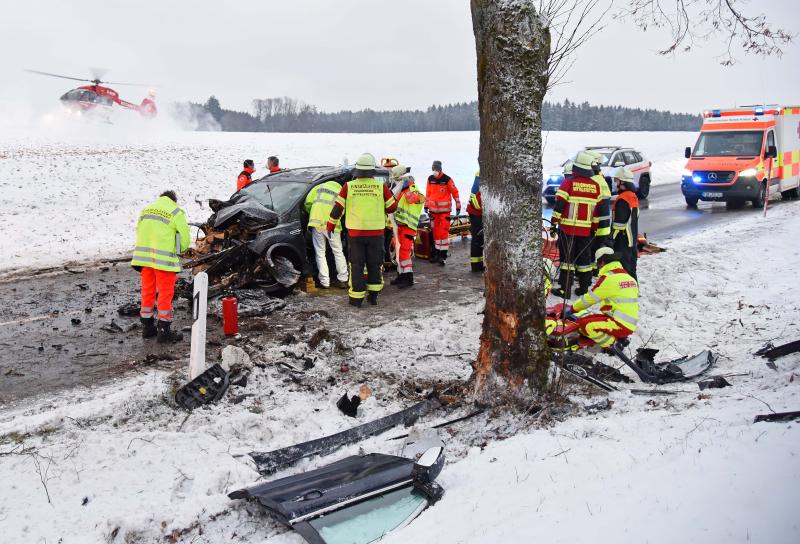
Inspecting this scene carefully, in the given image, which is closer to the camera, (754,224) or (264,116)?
(754,224)

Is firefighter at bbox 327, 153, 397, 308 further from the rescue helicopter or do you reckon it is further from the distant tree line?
the distant tree line

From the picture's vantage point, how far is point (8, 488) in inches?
153

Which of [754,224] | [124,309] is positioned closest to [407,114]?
[754,224]

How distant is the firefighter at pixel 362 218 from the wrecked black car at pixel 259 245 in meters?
0.82

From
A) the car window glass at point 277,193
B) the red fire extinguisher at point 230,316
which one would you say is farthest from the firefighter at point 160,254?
the car window glass at point 277,193

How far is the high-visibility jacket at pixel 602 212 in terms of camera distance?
8.45 meters

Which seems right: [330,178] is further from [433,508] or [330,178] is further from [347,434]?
[433,508]

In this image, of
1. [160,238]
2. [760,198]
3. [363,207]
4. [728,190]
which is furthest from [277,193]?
[760,198]

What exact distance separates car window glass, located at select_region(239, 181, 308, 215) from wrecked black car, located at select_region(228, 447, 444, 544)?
536cm

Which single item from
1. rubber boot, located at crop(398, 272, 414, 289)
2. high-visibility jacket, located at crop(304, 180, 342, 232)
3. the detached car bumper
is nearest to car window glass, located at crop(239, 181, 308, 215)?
high-visibility jacket, located at crop(304, 180, 342, 232)

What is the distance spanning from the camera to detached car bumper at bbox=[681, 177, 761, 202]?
671 inches

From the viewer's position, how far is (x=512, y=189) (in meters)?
4.91

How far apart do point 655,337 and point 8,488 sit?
6.81 m

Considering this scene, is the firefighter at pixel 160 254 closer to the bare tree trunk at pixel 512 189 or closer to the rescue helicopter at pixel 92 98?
the bare tree trunk at pixel 512 189
